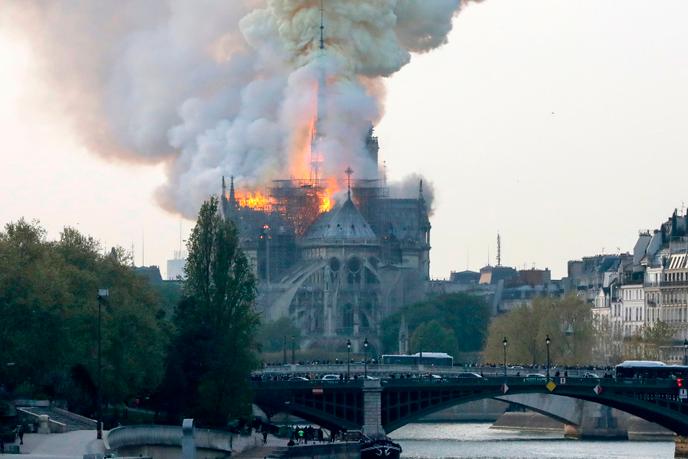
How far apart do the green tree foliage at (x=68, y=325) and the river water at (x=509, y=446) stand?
16.0 meters

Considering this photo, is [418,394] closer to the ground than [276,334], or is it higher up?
closer to the ground

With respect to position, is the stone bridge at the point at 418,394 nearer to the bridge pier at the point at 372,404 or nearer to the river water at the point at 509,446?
the bridge pier at the point at 372,404

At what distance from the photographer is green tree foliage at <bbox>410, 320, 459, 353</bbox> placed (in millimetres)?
187000

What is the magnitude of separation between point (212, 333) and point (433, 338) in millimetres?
88313

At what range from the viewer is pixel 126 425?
294 feet

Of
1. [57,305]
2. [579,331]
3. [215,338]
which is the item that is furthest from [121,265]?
[579,331]

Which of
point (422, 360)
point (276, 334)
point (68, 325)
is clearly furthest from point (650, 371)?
point (276, 334)

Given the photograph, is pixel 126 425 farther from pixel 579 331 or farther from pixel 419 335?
pixel 419 335

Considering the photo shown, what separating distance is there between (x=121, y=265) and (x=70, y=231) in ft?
7.86

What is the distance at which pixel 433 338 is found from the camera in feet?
618

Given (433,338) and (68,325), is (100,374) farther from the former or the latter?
(433,338)

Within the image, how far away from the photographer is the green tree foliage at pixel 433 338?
187 metres

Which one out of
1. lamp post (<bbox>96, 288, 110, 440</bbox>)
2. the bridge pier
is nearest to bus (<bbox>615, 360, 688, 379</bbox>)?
the bridge pier

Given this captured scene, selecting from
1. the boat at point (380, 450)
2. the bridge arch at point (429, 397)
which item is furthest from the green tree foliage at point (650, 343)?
the boat at point (380, 450)
